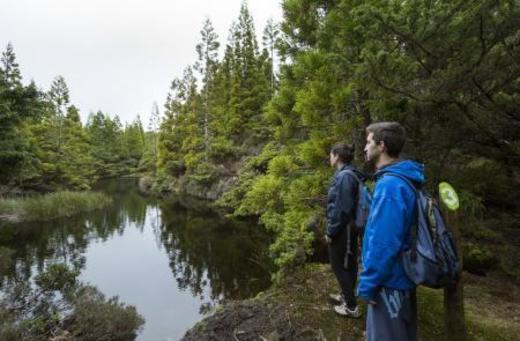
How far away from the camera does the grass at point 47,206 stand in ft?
47.2

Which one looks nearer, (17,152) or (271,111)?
(271,111)

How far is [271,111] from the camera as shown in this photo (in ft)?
23.1

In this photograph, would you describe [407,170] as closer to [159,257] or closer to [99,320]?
[99,320]

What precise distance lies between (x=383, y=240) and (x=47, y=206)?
18.2 m

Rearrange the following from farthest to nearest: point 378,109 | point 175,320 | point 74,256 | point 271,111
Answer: point 74,256, point 271,111, point 175,320, point 378,109

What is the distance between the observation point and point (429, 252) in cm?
164

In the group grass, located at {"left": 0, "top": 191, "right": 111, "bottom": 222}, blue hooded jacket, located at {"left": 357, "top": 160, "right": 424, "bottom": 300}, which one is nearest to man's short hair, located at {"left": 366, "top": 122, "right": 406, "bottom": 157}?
blue hooded jacket, located at {"left": 357, "top": 160, "right": 424, "bottom": 300}

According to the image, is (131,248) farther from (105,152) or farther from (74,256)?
(105,152)

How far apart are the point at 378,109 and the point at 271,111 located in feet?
11.1

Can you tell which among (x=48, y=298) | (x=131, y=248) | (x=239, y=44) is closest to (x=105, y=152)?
(x=239, y=44)

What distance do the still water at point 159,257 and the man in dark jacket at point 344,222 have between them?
3995 mm

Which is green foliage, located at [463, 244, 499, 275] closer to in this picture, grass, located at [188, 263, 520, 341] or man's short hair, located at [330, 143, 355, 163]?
grass, located at [188, 263, 520, 341]

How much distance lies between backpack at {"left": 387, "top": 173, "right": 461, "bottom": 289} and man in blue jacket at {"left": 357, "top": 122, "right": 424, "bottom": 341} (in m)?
0.04

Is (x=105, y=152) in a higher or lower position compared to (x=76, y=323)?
higher
